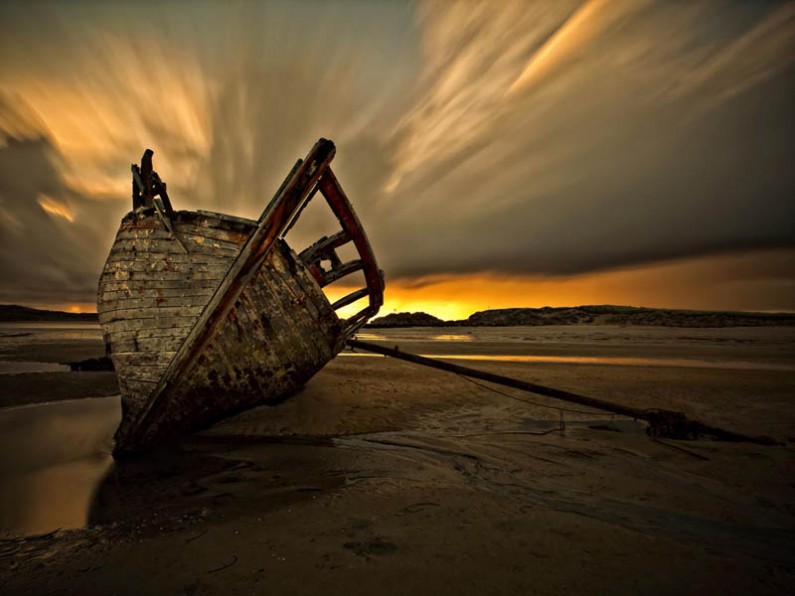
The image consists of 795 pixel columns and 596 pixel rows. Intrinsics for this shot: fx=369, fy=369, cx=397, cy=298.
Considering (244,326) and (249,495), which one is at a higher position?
(244,326)

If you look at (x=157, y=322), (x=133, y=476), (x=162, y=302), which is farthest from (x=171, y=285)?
(x=133, y=476)

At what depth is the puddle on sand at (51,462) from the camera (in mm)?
3109

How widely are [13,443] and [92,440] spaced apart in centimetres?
93

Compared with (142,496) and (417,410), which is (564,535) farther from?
(417,410)

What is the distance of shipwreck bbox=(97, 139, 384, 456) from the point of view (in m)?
4.32

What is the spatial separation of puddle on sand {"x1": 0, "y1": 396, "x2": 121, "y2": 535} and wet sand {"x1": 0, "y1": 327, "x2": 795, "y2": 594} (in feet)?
0.14

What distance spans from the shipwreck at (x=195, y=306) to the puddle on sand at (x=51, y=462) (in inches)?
23.2

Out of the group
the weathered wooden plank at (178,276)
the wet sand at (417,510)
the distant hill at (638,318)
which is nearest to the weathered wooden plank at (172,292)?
the weathered wooden plank at (178,276)

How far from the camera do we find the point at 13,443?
502cm

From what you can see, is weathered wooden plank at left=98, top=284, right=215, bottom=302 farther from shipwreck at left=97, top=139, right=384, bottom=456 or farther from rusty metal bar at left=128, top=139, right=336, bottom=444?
rusty metal bar at left=128, top=139, right=336, bottom=444

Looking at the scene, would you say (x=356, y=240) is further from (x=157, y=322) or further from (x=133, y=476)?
(x=133, y=476)

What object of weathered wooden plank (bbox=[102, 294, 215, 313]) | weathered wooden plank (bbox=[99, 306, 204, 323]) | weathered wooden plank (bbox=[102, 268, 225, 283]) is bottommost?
weathered wooden plank (bbox=[99, 306, 204, 323])

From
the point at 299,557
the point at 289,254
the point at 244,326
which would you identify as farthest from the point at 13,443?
the point at 299,557

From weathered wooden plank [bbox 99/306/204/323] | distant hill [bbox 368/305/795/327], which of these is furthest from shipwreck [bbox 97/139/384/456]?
distant hill [bbox 368/305/795/327]
